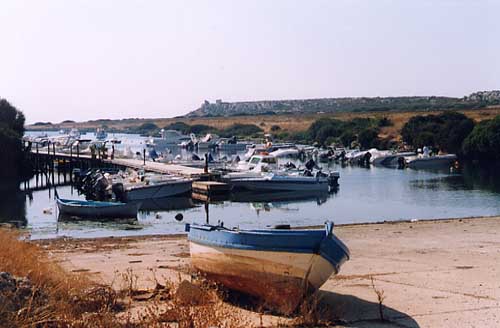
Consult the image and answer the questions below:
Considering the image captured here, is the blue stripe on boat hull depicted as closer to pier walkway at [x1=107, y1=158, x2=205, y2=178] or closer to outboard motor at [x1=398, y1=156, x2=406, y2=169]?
pier walkway at [x1=107, y1=158, x2=205, y2=178]

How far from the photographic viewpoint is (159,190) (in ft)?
156

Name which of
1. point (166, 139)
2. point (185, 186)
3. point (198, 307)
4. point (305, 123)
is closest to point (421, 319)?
point (198, 307)

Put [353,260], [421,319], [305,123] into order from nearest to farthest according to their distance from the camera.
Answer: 1. [421,319]
2. [353,260]
3. [305,123]

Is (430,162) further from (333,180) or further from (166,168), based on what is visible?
(166,168)

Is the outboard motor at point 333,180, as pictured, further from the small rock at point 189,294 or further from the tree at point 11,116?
the small rock at point 189,294

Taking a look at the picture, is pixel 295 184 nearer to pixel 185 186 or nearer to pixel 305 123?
pixel 185 186

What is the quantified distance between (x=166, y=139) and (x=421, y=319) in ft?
350

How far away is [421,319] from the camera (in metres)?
11.7

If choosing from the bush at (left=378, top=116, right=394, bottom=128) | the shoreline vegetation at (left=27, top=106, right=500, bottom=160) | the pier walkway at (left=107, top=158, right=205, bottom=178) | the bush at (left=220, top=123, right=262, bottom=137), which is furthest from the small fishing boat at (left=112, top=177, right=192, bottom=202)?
the bush at (left=220, top=123, right=262, bottom=137)

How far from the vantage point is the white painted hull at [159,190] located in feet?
152

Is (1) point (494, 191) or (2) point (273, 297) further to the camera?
(1) point (494, 191)

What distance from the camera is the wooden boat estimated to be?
36531 millimetres

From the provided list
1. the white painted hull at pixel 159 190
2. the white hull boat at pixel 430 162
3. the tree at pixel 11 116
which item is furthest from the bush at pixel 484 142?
the tree at pixel 11 116

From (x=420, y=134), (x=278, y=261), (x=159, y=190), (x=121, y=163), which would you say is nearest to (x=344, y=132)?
(x=420, y=134)
